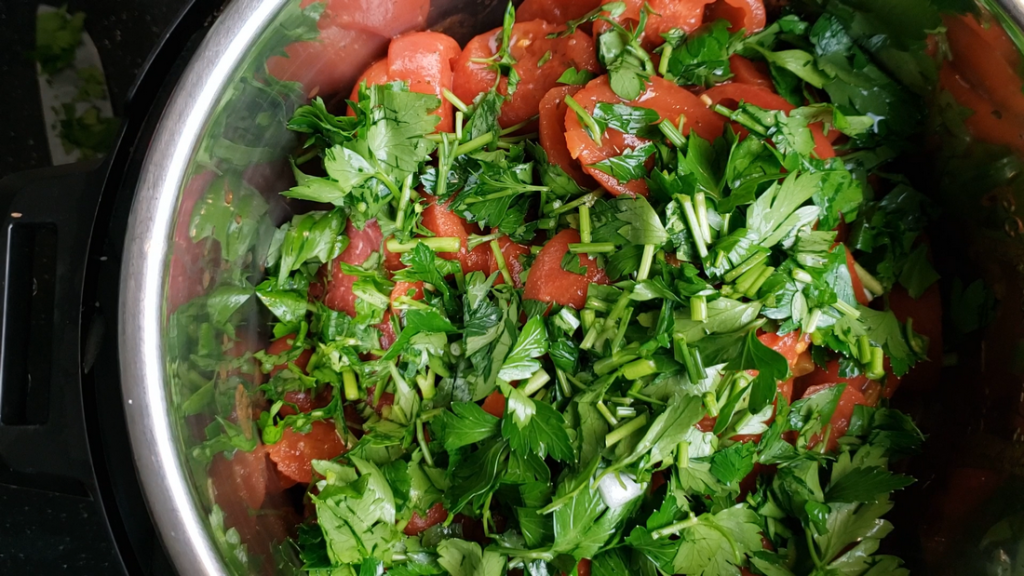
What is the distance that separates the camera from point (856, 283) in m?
1.18

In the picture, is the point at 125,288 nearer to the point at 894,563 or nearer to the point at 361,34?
the point at 361,34

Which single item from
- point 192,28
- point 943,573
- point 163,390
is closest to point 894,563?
point 943,573

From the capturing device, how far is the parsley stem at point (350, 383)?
1195 millimetres

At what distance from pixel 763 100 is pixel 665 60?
0.19 m

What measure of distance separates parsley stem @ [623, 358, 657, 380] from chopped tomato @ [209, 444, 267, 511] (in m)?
0.66

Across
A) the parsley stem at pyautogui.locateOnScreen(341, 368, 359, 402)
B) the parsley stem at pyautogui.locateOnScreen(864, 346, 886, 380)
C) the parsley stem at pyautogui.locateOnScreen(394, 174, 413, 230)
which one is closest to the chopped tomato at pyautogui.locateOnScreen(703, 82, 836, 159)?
the parsley stem at pyautogui.locateOnScreen(864, 346, 886, 380)

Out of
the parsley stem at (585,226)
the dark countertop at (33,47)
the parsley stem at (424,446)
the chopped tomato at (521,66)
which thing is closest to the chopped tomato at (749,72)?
the chopped tomato at (521,66)

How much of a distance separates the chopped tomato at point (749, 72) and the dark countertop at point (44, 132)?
131cm

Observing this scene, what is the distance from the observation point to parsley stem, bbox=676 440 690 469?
1059 millimetres

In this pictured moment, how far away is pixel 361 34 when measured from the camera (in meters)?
1.23

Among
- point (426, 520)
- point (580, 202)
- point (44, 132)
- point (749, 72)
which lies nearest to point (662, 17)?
point (749, 72)

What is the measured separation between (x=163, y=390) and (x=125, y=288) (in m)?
0.16

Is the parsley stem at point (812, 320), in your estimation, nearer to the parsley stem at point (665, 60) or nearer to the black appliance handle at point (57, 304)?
the parsley stem at point (665, 60)

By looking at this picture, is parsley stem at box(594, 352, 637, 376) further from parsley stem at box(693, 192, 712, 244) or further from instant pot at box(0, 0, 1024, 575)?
instant pot at box(0, 0, 1024, 575)
